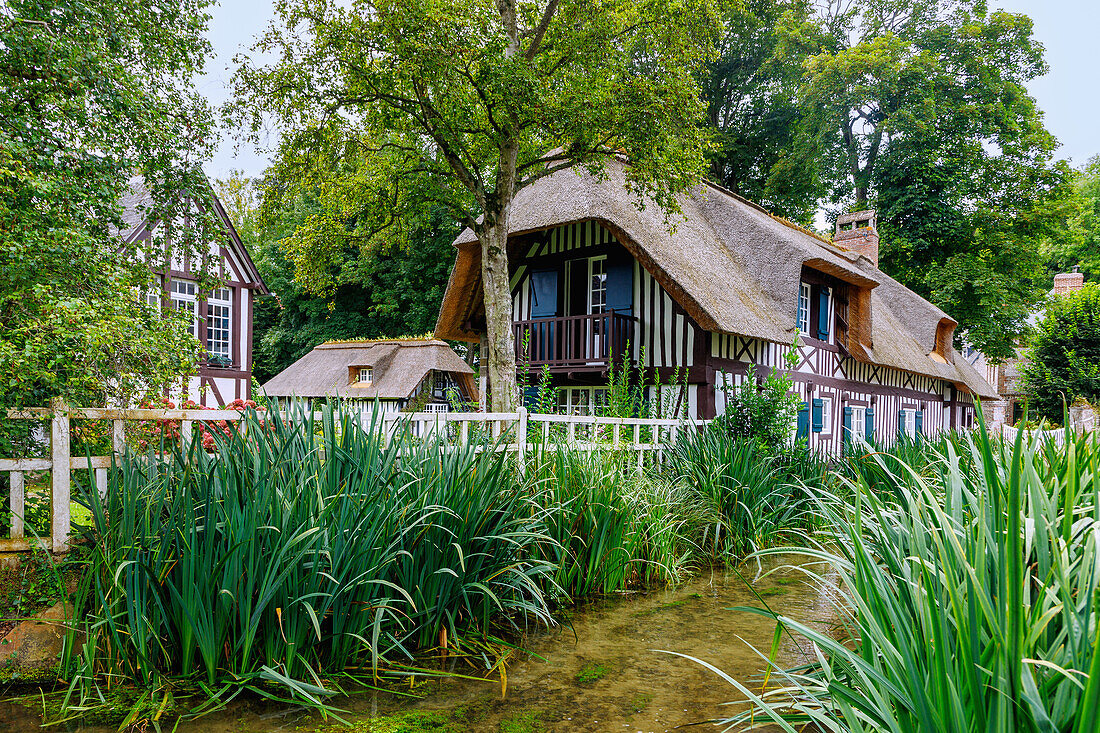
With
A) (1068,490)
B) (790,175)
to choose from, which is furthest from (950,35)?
(1068,490)

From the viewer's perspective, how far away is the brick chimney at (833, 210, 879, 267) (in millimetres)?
18672

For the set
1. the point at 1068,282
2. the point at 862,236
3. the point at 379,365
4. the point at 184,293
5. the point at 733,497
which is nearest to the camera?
the point at 733,497

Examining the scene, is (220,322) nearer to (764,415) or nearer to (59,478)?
(764,415)

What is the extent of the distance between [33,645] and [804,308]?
40.9 ft

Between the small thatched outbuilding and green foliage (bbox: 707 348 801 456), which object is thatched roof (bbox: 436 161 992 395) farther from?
the small thatched outbuilding

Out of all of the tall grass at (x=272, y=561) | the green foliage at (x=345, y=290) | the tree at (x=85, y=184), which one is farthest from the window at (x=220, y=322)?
the tall grass at (x=272, y=561)

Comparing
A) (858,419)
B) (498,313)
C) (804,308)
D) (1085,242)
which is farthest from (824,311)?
(1085,242)

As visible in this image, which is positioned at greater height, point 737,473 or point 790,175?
point 790,175

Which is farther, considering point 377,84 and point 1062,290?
point 1062,290

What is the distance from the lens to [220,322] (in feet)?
57.8

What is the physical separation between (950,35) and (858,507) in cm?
2509

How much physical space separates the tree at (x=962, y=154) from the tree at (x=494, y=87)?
531 inches

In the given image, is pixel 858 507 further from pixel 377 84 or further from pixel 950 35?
pixel 950 35

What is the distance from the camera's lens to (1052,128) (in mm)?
21359
